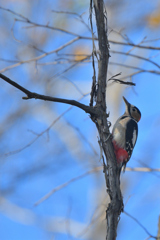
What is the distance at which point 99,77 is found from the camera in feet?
7.50

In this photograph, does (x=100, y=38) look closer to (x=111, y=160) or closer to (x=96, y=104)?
→ (x=96, y=104)

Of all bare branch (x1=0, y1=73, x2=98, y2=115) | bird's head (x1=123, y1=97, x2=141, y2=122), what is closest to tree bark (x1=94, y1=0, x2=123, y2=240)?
bare branch (x1=0, y1=73, x2=98, y2=115)

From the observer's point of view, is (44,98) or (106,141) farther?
(106,141)

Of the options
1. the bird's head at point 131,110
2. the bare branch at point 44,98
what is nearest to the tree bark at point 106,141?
the bare branch at point 44,98

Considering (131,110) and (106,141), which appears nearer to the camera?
(106,141)

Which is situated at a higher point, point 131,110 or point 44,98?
point 131,110

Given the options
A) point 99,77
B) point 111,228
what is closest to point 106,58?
point 99,77

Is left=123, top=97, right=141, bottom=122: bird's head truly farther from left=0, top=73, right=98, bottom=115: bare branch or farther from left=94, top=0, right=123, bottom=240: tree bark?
left=0, top=73, right=98, bottom=115: bare branch

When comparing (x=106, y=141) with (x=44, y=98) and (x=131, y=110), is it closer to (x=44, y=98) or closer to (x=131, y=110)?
(x=44, y=98)

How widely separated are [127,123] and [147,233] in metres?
1.76

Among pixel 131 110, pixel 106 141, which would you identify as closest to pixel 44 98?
pixel 106 141

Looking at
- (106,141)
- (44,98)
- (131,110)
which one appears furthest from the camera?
(131,110)

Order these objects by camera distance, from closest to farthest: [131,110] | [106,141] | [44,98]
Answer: [44,98]
[106,141]
[131,110]

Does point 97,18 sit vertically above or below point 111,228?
above
